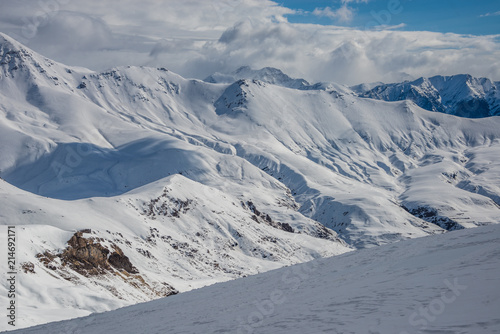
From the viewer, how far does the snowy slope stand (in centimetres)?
1537

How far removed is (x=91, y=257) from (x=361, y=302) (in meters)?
85.8

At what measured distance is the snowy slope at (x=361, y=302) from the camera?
50.4ft

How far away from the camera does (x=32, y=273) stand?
71.5 meters

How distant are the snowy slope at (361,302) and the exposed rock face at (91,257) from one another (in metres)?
65.6

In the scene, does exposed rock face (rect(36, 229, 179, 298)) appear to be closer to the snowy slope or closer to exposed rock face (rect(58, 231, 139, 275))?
exposed rock face (rect(58, 231, 139, 275))

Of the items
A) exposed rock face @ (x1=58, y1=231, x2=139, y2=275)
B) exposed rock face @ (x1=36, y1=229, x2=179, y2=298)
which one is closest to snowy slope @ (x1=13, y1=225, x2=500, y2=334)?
exposed rock face @ (x1=36, y1=229, x2=179, y2=298)

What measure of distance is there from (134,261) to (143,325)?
97.5 metres

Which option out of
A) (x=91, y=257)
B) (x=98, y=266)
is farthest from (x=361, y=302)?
(x=91, y=257)

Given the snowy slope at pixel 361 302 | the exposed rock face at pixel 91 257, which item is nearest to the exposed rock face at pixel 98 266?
the exposed rock face at pixel 91 257

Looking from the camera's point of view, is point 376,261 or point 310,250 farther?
point 310,250

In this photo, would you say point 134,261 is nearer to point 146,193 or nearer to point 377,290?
point 146,193

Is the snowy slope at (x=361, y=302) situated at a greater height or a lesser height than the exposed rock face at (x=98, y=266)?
greater

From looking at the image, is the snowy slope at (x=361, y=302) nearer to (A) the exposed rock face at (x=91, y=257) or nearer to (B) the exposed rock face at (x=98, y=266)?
(B) the exposed rock face at (x=98, y=266)

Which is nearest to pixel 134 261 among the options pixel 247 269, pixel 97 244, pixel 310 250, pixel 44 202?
pixel 97 244
